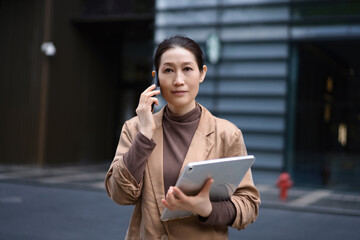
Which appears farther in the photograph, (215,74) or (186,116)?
(215,74)

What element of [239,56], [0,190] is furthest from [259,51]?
[0,190]

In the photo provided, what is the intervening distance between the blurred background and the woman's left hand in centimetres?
1041

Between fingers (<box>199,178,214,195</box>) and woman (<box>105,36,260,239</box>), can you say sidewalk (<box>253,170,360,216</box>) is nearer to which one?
woman (<box>105,36,260,239</box>)

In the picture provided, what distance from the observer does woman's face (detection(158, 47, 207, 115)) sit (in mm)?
1915

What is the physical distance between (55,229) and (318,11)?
867 cm

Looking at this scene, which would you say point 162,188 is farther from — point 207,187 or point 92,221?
point 92,221

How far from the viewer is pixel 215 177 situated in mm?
1757

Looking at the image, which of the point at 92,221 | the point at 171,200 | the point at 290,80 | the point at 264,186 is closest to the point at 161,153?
the point at 171,200

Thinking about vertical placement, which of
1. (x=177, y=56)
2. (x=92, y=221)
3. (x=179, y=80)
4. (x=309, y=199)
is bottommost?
(x=309, y=199)

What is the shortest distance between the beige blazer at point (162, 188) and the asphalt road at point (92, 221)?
4294 mm

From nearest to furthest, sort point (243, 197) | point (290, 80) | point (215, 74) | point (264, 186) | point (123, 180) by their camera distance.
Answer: point (123, 180) < point (243, 197) < point (264, 186) < point (290, 80) < point (215, 74)

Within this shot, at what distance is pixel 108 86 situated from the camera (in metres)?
16.7

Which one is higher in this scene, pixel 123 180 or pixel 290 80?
pixel 290 80

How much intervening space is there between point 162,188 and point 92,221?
536 cm
